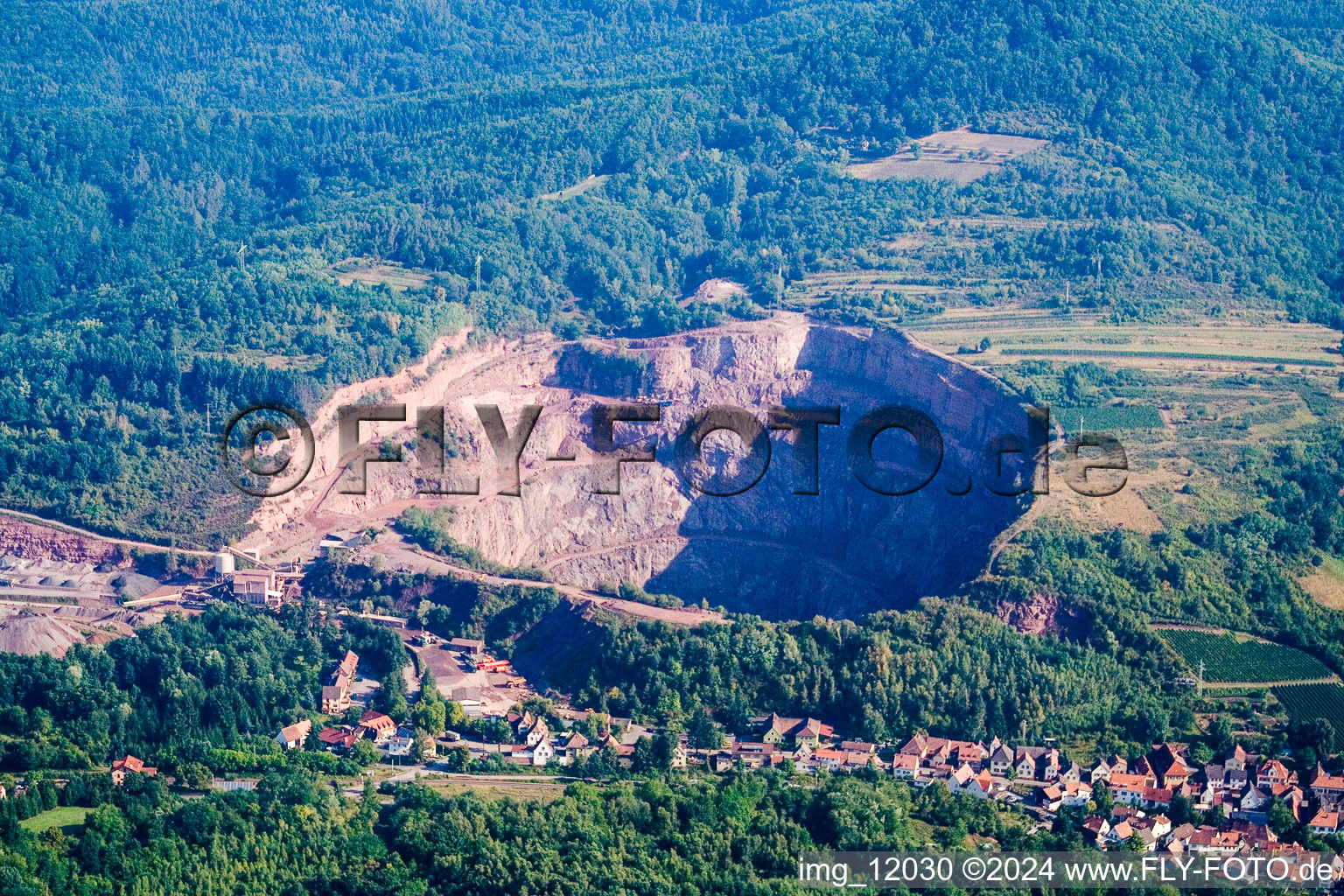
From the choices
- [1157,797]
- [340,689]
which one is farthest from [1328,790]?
[340,689]

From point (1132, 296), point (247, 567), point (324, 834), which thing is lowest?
point (324, 834)

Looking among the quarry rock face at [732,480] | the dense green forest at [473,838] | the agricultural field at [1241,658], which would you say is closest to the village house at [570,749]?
the dense green forest at [473,838]

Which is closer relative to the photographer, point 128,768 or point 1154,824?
point 1154,824

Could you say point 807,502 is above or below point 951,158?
below

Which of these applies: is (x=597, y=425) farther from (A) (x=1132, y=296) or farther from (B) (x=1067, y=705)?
(B) (x=1067, y=705)

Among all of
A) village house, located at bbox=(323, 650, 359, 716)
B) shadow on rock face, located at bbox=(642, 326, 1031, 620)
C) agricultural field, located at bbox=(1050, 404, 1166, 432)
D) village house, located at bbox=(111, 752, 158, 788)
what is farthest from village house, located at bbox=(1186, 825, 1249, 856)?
village house, located at bbox=(111, 752, 158, 788)

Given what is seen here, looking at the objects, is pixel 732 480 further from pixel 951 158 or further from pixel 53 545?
pixel 53 545

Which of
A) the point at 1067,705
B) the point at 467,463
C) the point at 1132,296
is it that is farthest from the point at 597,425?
the point at 1067,705
